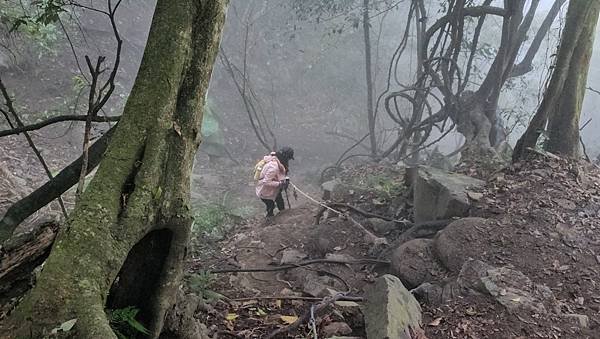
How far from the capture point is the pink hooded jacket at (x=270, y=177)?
836cm

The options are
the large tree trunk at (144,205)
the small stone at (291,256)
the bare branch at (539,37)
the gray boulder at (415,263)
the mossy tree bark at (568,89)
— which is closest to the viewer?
the large tree trunk at (144,205)

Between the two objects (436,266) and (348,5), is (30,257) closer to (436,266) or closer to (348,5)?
(436,266)

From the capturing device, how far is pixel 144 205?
2.33m

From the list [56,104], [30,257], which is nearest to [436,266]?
[30,257]

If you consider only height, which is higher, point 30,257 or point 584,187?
point 30,257

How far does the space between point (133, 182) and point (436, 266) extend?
11.6 feet

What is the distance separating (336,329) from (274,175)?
4923mm

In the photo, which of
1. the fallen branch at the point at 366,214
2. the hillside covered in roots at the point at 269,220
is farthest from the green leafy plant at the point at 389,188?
the fallen branch at the point at 366,214

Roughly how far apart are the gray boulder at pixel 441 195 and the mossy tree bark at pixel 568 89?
108 cm

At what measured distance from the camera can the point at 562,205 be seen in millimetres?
5496

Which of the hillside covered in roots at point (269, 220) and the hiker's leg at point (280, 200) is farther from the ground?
the hillside covered in roots at point (269, 220)

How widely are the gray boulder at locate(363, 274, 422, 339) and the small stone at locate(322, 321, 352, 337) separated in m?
0.18

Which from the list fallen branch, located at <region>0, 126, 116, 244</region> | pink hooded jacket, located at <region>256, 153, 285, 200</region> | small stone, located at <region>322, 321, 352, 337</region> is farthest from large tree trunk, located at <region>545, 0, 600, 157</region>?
fallen branch, located at <region>0, 126, 116, 244</region>

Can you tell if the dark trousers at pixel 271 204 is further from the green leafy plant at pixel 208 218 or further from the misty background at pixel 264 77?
the misty background at pixel 264 77
